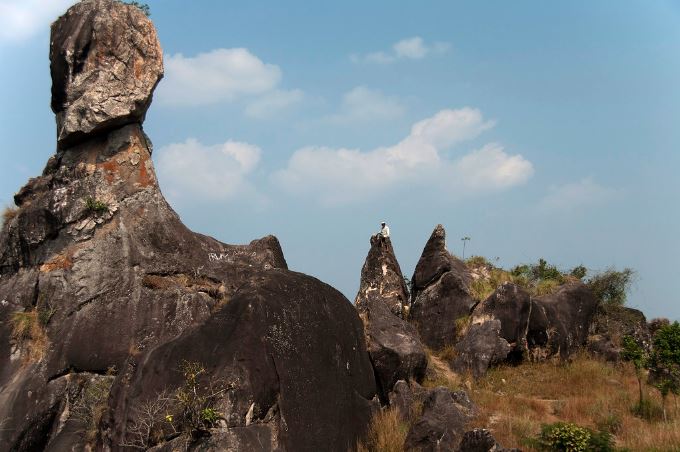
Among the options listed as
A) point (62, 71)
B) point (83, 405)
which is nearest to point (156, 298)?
point (83, 405)

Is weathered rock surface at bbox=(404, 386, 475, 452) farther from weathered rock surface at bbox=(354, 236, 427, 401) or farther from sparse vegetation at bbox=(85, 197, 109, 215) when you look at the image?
sparse vegetation at bbox=(85, 197, 109, 215)

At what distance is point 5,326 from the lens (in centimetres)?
1446

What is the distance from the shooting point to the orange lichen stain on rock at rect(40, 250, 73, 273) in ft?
49.6

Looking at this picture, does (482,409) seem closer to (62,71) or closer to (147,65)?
(147,65)

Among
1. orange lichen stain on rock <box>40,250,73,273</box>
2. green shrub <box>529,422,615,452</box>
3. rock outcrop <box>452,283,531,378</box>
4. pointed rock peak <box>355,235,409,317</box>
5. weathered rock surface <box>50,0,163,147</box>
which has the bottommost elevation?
green shrub <box>529,422,615,452</box>

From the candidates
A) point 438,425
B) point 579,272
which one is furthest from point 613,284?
point 438,425

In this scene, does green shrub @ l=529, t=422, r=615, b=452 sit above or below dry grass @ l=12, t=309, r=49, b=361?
below

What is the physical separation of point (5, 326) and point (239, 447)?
6.77 m

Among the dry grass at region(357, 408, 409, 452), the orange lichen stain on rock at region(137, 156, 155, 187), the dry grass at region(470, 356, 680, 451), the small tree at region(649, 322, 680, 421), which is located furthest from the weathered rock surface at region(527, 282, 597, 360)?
the orange lichen stain on rock at region(137, 156, 155, 187)

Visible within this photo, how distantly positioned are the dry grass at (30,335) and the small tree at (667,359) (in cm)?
1299

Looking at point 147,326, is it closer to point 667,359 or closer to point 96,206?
point 96,206

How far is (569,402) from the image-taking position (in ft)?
56.6

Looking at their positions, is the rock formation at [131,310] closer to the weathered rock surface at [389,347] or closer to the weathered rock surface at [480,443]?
the weathered rock surface at [389,347]

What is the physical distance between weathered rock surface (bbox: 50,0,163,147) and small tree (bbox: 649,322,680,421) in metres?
13.1
